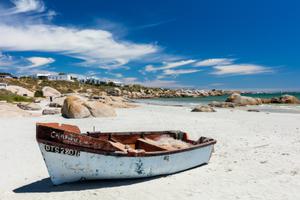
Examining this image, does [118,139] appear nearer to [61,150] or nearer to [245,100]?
[61,150]

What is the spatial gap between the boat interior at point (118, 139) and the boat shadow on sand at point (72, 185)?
88 centimetres

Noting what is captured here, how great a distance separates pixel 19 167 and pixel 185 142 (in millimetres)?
5570

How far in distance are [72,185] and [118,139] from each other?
2.75 m

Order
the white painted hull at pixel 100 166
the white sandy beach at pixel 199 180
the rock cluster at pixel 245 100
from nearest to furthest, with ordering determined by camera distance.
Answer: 1. the white sandy beach at pixel 199 180
2. the white painted hull at pixel 100 166
3. the rock cluster at pixel 245 100

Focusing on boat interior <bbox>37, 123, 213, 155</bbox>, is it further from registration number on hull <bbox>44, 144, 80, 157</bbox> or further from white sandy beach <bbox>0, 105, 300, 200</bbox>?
white sandy beach <bbox>0, 105, 300, 200</bbox>

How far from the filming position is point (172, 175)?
29.0 feet

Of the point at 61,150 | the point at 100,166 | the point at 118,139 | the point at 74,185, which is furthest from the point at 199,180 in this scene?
the point at 61,150

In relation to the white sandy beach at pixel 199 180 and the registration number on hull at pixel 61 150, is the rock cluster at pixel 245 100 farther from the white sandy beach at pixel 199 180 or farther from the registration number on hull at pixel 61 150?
the registration number on hull at pixel 61 150

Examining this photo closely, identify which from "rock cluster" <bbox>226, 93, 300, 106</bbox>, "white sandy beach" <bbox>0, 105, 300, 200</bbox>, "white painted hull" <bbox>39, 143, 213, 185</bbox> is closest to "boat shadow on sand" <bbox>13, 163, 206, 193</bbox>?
"white sandy beach" <bbox>0, 105, 300, 200</bbox>

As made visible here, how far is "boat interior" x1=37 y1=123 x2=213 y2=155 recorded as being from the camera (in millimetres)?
7344

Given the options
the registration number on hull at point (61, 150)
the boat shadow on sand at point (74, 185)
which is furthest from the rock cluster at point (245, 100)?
the registration number on hull at point (61, 150)

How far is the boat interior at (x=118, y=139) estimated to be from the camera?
7.34m

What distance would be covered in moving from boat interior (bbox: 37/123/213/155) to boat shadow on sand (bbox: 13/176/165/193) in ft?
2.89

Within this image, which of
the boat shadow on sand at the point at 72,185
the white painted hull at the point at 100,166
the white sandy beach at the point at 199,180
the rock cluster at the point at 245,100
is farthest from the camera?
the rock cluster at the point at 245,100
